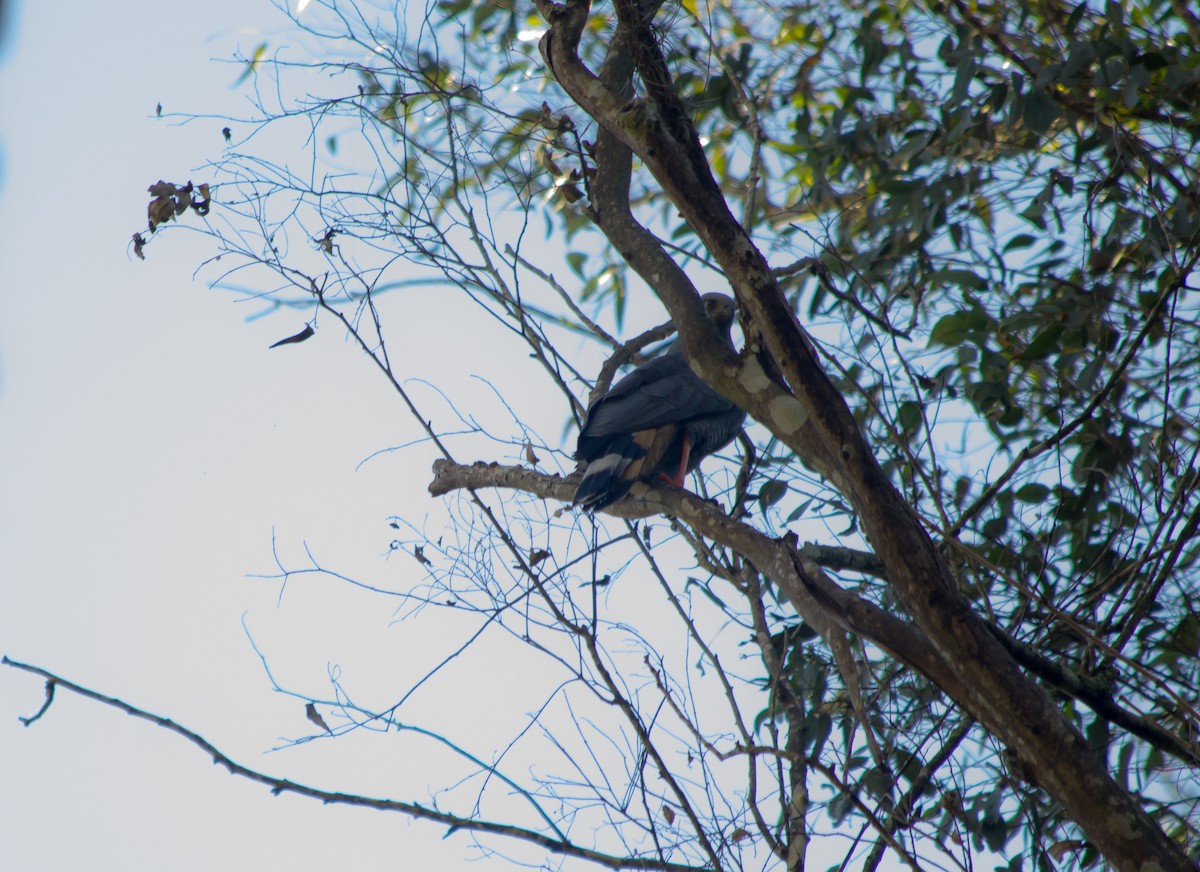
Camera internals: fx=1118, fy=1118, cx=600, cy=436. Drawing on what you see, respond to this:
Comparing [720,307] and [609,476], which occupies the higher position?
[720,307]

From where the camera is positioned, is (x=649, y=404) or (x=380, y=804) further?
(x=649, y=404)

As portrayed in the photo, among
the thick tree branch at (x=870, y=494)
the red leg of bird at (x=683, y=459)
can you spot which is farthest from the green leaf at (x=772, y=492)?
the thick tree branch at (x=870, y=494)

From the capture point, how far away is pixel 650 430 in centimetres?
440

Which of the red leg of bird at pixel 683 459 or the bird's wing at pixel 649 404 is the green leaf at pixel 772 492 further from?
the red leg of bird at pixel 683 459

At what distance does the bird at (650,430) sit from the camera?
13.0ft

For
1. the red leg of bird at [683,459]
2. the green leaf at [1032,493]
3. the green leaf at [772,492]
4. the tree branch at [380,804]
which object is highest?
the red leg of bird at [683,459]

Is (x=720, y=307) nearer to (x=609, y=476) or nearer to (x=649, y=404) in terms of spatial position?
(x=649, y=404)

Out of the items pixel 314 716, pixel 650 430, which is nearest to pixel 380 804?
pixel 314 716

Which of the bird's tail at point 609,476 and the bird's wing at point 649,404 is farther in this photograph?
the bird's wing at point 649,404

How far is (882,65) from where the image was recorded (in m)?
4.55

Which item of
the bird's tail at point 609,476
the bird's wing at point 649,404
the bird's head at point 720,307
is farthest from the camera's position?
the bird's head at point 720,307

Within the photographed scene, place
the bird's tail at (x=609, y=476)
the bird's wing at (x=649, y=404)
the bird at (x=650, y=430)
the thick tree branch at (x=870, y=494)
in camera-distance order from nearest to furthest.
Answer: the thick tree branch at (x=870, y=494) → the bird's tail at (x=609, y=476) → the bird at (x=650, y=430) → the bird's wing at (x=649, y=404)

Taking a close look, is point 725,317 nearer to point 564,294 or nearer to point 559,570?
point 564,294

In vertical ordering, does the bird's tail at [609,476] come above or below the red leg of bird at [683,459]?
below
